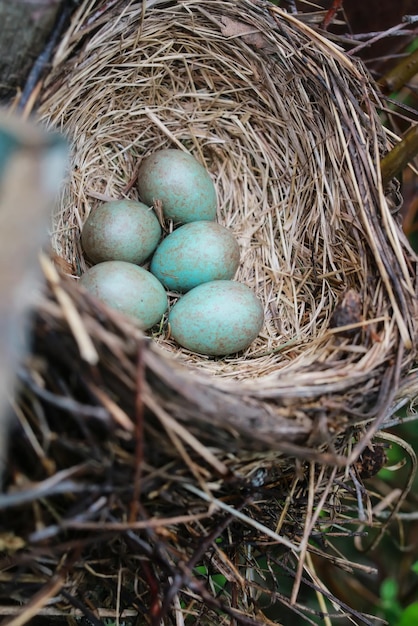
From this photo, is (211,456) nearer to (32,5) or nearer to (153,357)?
(153,357)

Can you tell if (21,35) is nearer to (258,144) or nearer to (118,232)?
(118,232)

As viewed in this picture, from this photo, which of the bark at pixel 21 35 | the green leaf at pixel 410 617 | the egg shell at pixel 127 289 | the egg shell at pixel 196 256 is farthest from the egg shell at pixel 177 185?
the green leaf at pixel 410 617

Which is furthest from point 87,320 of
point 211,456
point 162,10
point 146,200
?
point 162,10

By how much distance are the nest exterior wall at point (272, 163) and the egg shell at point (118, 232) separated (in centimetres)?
7

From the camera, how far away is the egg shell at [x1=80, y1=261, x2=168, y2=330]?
132cm

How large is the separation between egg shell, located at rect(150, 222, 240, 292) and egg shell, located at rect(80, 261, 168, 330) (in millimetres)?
85

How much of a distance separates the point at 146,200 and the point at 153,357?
2.57 feet

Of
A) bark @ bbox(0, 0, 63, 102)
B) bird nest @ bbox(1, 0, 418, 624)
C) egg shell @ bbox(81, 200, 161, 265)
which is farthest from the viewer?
egg shell @ bbox(81, 200, 161, 265)

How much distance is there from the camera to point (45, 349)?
848 millimetres

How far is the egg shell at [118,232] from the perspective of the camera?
4.72ft

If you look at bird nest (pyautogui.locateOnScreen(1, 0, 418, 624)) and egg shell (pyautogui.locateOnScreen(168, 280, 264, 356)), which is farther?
egg shell (pyautogui.locateOnScreen(168, 280, 264, 356))

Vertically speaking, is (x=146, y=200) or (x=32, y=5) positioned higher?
(x=32, y=5)

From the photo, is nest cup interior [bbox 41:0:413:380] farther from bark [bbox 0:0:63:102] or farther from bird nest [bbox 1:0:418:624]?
bark [bbox 0:0:63:102]

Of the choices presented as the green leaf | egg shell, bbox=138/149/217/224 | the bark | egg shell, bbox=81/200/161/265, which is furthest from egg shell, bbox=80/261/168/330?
the green leaf
